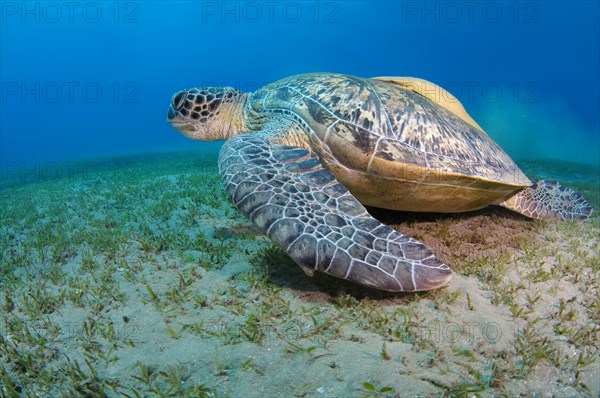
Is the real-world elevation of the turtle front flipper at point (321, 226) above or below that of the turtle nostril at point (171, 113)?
below

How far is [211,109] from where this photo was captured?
14.8ft

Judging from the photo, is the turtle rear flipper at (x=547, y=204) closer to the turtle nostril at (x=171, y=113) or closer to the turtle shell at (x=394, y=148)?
the turtle shell at (x=394, y=148)

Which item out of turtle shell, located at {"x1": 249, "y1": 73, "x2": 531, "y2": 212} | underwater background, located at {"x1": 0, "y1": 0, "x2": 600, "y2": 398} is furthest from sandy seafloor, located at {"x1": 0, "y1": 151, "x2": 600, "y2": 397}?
turtle shell, located at {"x1": 249, "y1": 73, "x2": 531, "y2": 212}

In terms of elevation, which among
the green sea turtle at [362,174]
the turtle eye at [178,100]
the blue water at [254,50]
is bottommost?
the green sea turtle at [362,174]

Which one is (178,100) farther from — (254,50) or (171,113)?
(254,50)

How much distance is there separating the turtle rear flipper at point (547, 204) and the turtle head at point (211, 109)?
3617 mm

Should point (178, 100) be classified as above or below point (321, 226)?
above

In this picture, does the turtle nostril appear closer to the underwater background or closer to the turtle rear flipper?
the underwater background

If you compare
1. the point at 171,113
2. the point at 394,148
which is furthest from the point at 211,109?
the point at 394,148

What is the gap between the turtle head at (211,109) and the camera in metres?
4.48

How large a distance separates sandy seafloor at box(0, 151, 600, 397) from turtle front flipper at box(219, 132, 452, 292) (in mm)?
269

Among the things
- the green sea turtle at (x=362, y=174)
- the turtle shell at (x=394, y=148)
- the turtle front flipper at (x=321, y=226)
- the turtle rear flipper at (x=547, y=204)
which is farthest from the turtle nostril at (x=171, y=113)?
the turtle rear flipper at (x=547, y=204)

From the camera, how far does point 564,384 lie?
1533 millimetres

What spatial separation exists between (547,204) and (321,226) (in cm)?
329
